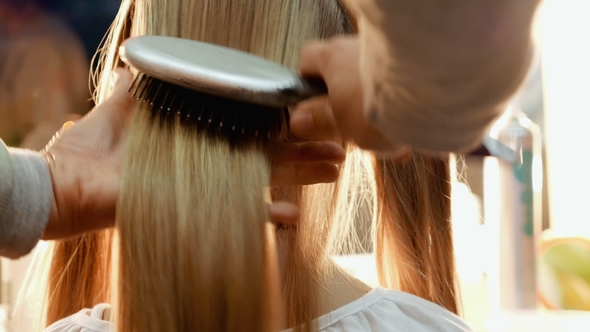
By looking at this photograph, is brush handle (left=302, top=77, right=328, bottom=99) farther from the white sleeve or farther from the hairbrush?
the white sleeve

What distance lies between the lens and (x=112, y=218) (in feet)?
1.42

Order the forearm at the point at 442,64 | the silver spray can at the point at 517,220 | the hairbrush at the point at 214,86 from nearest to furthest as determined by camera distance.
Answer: the forearm at the point at 442,64, the hairbrush at the point at 214,86, the silver spray can at the point at 517,220

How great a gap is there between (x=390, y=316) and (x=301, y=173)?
0.19m

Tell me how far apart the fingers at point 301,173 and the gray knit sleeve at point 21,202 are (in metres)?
0.16

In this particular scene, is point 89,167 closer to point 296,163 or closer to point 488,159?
point 296,163

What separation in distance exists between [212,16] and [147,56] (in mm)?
102

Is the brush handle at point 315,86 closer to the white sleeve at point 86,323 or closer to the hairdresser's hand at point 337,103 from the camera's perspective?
the hairdresser's hand at point 337,103

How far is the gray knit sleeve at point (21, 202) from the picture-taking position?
36 cm

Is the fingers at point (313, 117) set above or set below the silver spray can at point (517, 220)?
above

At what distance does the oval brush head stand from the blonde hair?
0.05 metres

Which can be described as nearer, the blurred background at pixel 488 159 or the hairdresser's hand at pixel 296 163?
the hairdresser's hand at pixel 296 163

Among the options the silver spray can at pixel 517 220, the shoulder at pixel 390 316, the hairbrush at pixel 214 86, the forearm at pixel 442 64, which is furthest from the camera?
the silver spray can at pixel 517 220

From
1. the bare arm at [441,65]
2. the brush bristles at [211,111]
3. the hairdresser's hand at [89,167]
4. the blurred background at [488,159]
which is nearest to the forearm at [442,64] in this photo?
the bare arm at [441,65]

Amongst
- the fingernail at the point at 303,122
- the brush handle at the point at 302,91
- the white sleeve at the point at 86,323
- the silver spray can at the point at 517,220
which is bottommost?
the white sleeve at the point at 86,323
